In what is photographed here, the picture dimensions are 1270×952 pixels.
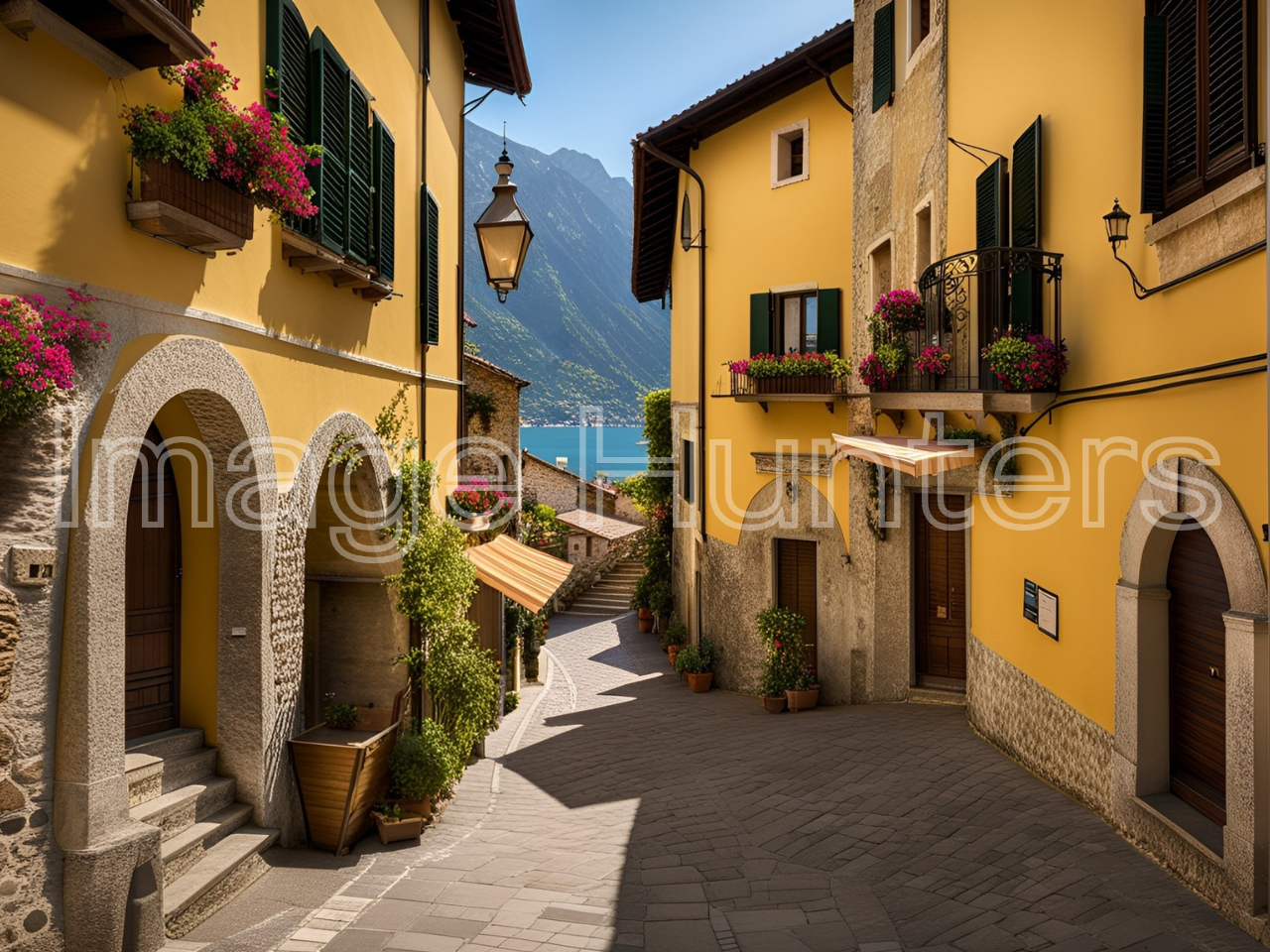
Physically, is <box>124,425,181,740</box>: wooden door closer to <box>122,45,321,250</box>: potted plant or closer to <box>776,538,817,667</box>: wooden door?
<box>122,45,321,250</box>: potted plant

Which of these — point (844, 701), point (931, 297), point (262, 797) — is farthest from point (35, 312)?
point (844, 701)

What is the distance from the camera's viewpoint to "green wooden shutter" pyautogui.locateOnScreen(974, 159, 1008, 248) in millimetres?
9367

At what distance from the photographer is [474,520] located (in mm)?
12570

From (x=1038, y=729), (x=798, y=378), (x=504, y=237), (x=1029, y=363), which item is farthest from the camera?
(x=798, y=378)

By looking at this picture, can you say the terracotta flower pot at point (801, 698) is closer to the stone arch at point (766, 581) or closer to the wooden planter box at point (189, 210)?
the stone arch at point (766, 581)

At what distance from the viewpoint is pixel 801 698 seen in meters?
13.9

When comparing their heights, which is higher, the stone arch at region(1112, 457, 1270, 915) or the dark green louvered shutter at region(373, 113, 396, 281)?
the dark green louvered shutter at region(373, 113, 396, 281)

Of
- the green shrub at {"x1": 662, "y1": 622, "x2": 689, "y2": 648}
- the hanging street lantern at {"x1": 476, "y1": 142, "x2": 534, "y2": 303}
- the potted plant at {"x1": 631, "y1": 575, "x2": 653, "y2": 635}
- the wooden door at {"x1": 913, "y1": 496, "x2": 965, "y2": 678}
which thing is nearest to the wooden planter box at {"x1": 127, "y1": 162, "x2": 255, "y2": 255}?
the hanging street lantern at {"x1": 476, "y1": 142, "x2": 534, "y2": 303}

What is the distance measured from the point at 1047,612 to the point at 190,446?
24.4ft

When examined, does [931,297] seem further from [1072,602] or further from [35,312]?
[35,312]

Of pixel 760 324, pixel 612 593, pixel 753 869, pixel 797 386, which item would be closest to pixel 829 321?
pixel 797 386

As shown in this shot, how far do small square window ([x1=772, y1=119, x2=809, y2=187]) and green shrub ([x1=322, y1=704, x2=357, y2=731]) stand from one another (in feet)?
38.4

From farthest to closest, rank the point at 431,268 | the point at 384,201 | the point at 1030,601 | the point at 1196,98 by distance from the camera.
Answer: the point at 431,268 < the point at 384,201 < the point at 1030,601 < the point at 1196,98

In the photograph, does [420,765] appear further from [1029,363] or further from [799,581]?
[799,581]
